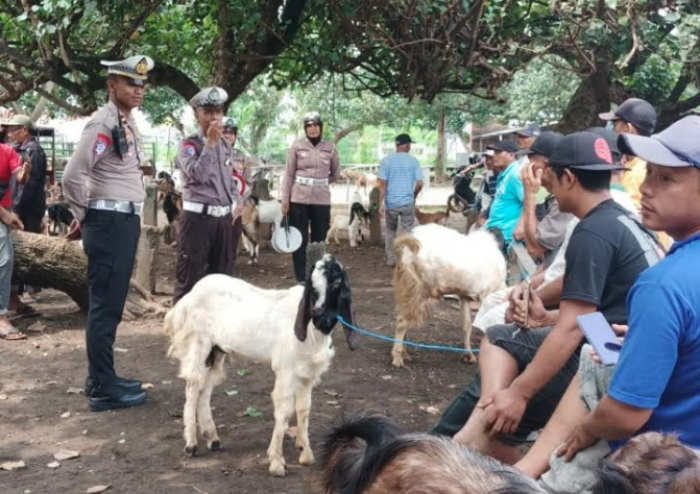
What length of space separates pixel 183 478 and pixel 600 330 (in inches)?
120

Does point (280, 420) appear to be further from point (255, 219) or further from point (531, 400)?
point (255, 219)

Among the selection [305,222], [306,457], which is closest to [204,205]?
[306,457]

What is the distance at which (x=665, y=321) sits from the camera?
201cm

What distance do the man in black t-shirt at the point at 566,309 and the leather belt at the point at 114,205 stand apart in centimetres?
→ 310

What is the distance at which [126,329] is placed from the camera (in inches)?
313

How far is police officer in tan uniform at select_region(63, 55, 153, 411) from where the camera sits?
5223 mm

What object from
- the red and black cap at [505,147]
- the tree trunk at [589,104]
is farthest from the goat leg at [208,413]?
the tree trunk at [589,104]

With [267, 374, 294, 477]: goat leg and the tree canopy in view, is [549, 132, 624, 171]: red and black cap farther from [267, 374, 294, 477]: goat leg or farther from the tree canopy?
the tree canopy

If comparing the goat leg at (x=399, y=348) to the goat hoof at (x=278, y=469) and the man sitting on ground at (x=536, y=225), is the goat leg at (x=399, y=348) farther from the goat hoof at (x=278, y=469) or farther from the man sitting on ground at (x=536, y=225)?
the goat hoof at (x=278, y=469)

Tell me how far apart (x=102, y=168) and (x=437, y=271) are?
310cm

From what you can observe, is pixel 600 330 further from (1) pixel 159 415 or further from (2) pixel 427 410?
(1) pixel 159 415

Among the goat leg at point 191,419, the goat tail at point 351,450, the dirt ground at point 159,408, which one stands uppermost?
the goat tail at point 351,450

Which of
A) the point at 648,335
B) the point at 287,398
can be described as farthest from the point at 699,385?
Result: the point at 287,398

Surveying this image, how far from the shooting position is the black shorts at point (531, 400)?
10.1 feet
